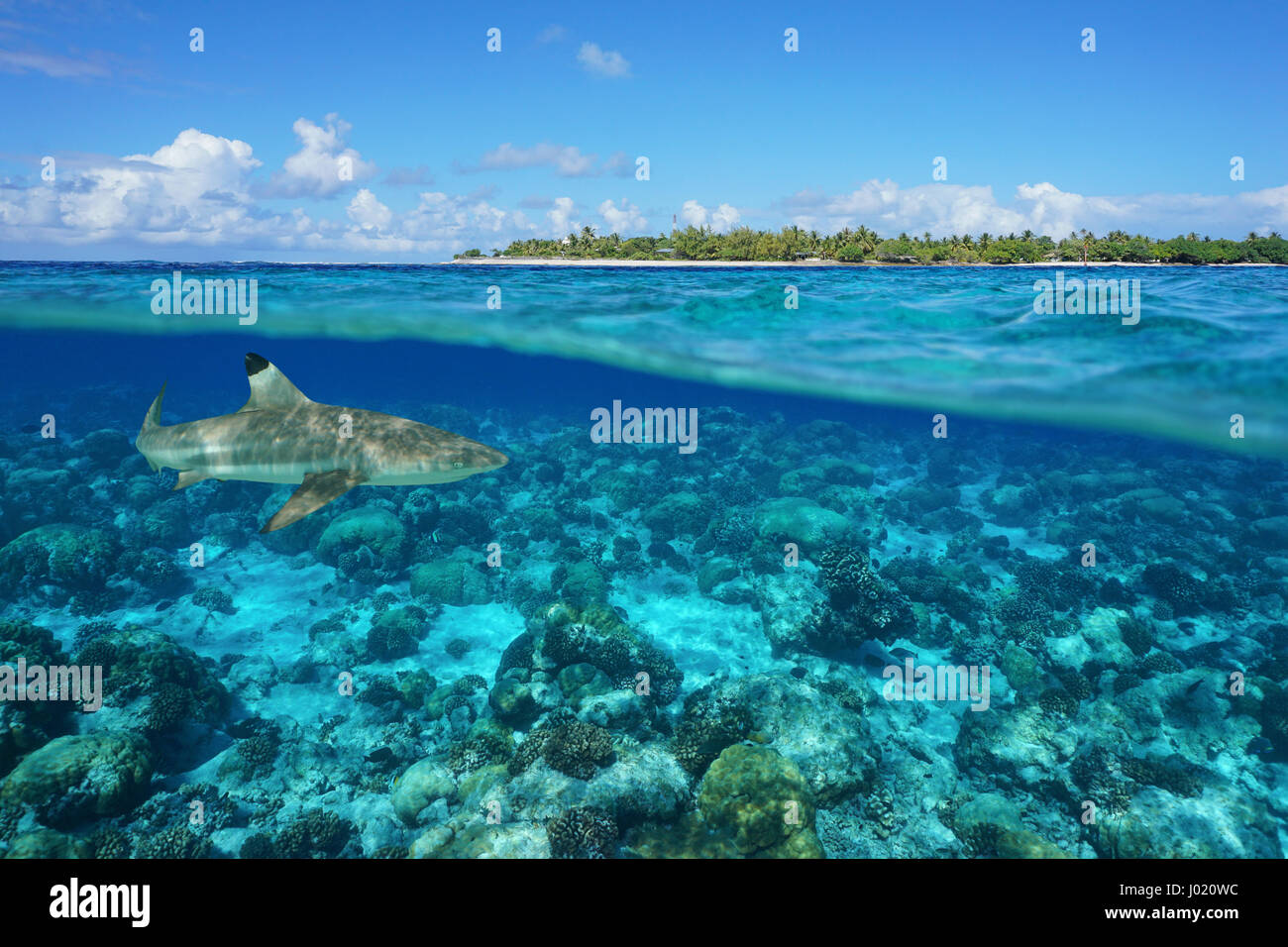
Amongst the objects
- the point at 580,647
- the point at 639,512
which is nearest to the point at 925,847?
the point at 580,647

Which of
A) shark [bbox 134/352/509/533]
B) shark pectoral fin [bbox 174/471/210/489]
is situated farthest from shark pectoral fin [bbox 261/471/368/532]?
shark pectoral fin [bbox 174/471/210/489]

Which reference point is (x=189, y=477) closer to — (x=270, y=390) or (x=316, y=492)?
(x=270, y=390)

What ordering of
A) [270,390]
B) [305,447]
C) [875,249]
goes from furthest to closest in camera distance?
[875,249] < [270,390] < [305,447]

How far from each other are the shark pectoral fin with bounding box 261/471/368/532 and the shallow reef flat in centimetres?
389

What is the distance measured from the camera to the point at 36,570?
12.0 m

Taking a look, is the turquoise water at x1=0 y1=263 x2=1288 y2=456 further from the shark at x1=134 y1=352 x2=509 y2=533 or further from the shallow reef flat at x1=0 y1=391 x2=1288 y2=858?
the shark at x1=134 y1=352 x2=509 y2=533

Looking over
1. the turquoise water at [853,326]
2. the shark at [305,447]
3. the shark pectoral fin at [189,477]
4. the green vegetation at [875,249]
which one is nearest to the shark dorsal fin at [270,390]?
the shark at [305,447]

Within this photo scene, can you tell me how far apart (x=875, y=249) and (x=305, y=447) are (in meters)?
35.6

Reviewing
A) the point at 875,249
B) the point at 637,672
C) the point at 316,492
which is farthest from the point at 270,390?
the point at 875,249

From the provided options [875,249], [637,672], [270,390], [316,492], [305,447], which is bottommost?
[637,672]

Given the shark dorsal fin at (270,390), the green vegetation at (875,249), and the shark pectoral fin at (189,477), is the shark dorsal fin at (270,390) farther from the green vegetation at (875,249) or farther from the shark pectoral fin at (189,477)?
the green vegetation at (875,249)

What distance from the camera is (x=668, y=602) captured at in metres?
12.9

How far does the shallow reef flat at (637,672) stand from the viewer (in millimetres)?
7059
